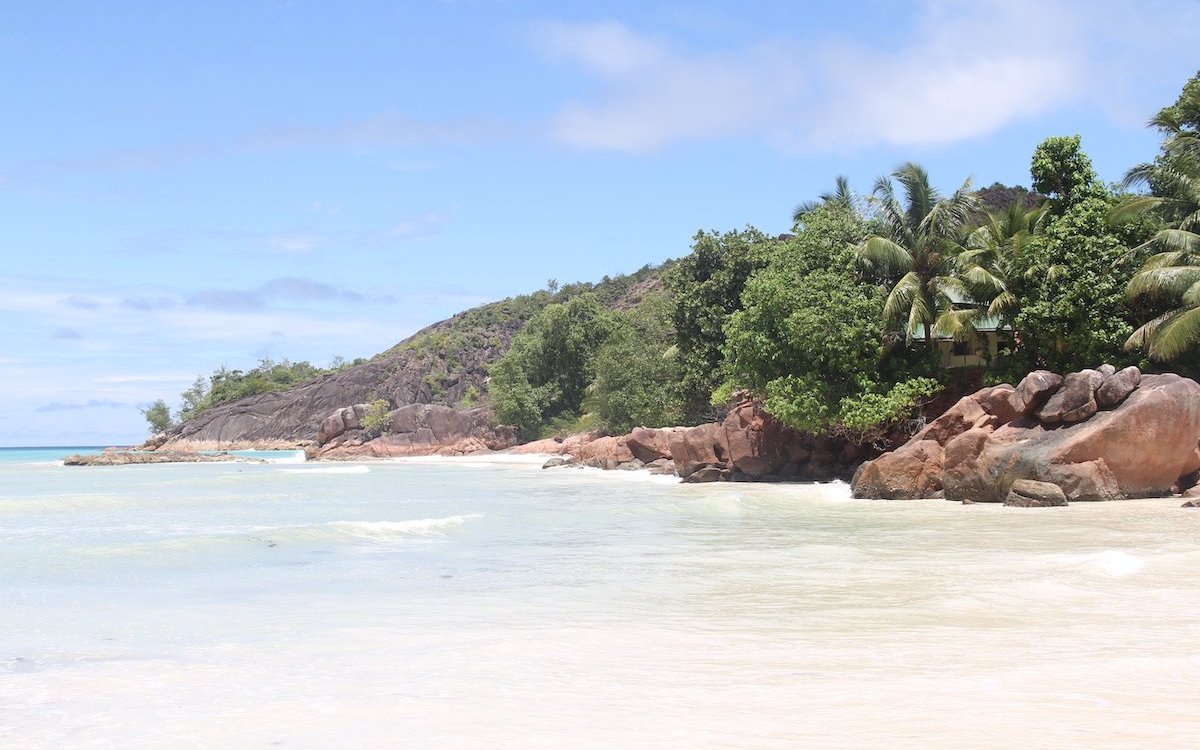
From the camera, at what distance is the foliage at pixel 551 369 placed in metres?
69.4

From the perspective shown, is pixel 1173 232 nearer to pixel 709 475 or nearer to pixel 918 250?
pixel 918 250

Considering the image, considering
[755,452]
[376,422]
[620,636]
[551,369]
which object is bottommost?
[620,636]

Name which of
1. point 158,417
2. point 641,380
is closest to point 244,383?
point 158,417

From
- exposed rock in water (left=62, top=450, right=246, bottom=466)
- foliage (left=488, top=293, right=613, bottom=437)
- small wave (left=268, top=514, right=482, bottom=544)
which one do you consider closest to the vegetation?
small wave (left=268, top=514, right=482, bottom=544)

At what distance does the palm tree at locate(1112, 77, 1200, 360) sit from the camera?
21438 millimetres

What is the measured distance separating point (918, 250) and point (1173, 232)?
24.2ft

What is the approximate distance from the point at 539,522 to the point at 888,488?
26.7 feet

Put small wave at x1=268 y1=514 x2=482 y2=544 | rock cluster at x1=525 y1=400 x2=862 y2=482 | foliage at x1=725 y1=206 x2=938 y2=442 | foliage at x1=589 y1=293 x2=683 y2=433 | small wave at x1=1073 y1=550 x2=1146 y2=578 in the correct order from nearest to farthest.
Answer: small wave at x1=1073 y1=550 x2=1146 y2=578
small wave at x1=268 y1=514 x2=482 y2=544
foliage at x1=725 y1=206 x2=938 y2=442
rock cluster at x1=525 y1=400 x2=862 y2=482
foliage at x1=589 y1=293 x2=683 y2=433

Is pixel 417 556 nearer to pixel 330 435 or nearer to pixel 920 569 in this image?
pixel 920 569

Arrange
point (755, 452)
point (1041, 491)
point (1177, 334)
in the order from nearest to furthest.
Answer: point (1041, 491), point (1177, 334), point (755, 452)

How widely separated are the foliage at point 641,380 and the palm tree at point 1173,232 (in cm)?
2143

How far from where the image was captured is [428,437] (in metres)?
73.6

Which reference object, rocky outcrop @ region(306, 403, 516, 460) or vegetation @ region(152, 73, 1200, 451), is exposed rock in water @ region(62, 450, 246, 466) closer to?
rocky outcrop @ region(306, 403, 516, 460)

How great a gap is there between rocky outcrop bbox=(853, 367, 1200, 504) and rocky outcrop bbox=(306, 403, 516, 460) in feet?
170
